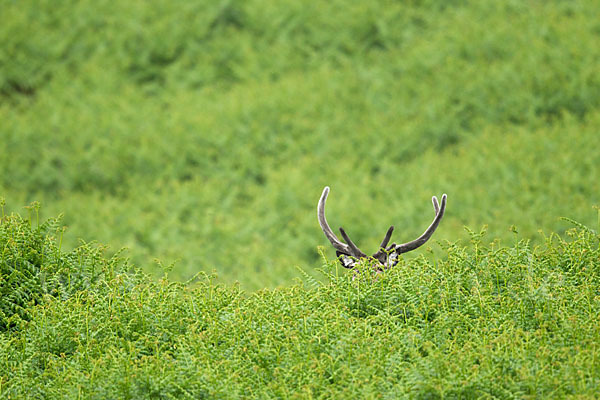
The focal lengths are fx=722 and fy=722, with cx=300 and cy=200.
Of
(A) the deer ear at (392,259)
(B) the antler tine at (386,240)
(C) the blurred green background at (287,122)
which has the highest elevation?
(B) the antler tine at (386,240)

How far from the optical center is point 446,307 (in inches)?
201

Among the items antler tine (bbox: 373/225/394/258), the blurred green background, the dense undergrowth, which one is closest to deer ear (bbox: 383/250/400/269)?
antler tine (bbox: 373/225/394/258)

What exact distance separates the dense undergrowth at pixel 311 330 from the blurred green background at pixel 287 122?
5.58 m

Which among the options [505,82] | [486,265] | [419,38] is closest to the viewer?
[486,265]

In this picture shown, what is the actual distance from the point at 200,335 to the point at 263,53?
15609mm

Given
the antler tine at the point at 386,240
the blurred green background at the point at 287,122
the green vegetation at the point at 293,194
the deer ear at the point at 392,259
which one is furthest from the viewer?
the blurred green background at the point at 287,122

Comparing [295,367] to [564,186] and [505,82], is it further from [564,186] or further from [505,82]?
[505,82]

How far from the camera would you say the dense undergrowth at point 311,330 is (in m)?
4.37

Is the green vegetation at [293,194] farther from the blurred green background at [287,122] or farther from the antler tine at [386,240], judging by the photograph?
the antler tine at [386,240]

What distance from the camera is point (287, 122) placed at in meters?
16.6

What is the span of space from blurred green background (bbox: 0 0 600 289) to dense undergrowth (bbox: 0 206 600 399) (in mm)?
5583

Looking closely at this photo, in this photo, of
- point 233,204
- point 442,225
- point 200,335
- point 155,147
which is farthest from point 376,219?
point 200,335

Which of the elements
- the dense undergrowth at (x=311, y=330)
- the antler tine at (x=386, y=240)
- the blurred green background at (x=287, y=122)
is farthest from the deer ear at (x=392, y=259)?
the blurred green background at (x=287, y=122)

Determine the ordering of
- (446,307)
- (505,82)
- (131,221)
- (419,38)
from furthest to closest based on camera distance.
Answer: (419,38) < (505,82) < (131,221) < (446,307)
